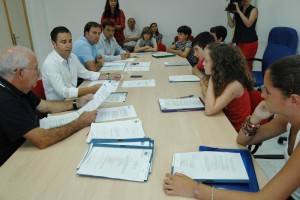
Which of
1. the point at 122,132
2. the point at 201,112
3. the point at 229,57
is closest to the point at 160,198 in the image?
the point at 122,132

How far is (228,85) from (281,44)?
1.86m

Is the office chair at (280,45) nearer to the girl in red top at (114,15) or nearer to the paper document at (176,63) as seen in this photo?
the paper document at (176,63)

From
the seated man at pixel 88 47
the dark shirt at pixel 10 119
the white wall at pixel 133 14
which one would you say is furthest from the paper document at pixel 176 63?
Answer: the white wall at pixel 133 14

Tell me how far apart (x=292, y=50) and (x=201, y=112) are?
1863 millimetres

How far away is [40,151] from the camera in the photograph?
4.32 feet

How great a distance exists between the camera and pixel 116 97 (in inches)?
81.6

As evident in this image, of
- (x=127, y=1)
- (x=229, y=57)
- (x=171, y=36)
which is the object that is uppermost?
(x=127, y=1)

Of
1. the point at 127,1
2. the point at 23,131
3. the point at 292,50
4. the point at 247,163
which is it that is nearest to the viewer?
the point at 247,163

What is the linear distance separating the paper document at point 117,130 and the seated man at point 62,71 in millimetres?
712

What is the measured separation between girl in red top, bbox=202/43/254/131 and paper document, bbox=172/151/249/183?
0.52m

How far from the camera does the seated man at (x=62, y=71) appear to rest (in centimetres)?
214

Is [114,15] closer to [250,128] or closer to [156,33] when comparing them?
[156,33]

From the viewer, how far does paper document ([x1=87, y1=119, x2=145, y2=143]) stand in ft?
4.59

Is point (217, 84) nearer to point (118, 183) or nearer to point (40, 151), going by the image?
point (118, 183)
